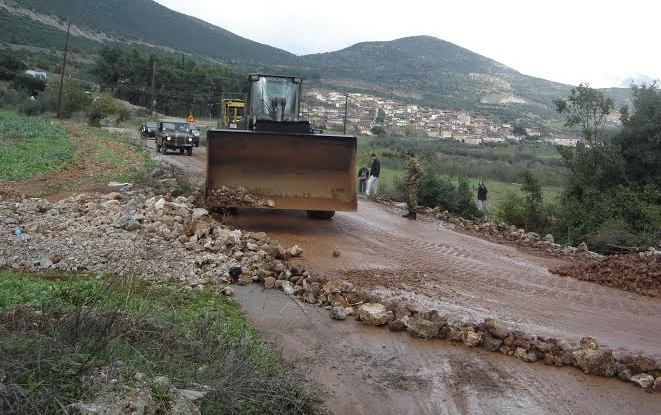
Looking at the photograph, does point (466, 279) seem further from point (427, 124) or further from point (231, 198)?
point (427, 124)

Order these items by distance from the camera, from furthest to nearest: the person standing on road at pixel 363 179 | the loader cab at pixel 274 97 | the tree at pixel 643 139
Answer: the person standing on road at pixel 363 179 < the tree at pixel 643 139 < the loader cab at pixel 274 97

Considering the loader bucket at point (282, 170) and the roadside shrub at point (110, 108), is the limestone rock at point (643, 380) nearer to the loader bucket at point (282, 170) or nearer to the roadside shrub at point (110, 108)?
the loader bucket at point (282, 170)

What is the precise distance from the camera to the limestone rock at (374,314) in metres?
7.80

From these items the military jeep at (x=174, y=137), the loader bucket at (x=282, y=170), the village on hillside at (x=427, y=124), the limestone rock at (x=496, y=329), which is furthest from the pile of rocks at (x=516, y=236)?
the village on hillside at (x=427, y=124)

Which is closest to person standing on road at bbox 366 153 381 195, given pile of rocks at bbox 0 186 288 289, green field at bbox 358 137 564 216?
green field at bbox 358 137 564 216

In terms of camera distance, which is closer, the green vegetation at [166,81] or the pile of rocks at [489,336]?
the pile of rocks at [489,336]

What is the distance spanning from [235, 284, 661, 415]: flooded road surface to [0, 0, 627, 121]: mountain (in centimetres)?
6825

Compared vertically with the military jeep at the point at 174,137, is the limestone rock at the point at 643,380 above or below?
below

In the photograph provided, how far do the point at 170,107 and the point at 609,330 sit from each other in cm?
6609

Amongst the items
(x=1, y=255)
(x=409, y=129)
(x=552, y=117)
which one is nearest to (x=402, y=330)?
(x=1, y=255)

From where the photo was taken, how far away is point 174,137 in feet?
104

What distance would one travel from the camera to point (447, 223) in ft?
54.3

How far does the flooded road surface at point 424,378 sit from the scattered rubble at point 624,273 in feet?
15.3

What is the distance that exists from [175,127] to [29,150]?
9926 mm
